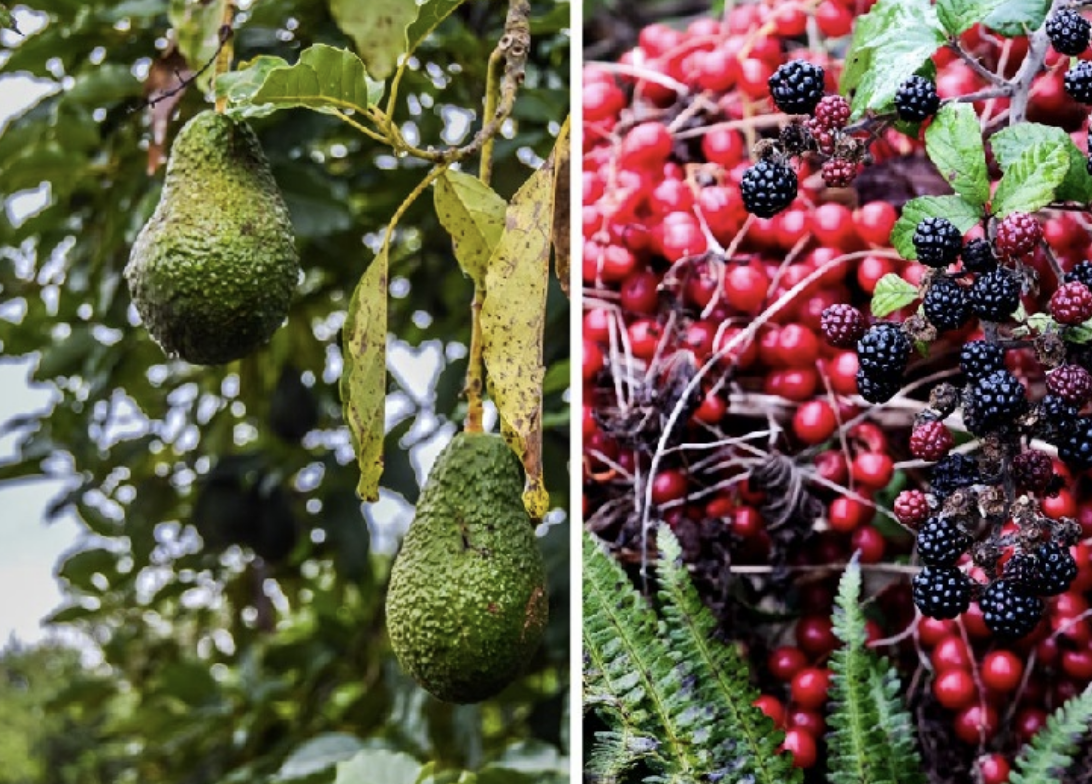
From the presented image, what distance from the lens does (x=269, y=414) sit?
4.68 ft

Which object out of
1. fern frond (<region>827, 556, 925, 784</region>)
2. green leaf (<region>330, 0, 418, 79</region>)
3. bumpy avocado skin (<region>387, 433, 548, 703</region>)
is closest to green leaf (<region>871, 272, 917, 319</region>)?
fern frond (<region>827, 556, 925, 784</region>)

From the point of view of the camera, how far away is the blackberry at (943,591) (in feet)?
1.53

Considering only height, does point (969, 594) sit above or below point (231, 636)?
above

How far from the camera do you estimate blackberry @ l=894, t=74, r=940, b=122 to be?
49 cm

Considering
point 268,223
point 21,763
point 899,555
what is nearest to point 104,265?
point 268,223

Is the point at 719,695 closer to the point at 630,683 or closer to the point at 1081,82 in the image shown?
the point at 630,683

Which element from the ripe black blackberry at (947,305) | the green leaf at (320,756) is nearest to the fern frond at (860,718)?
the ripe black blackberry at (947,305)

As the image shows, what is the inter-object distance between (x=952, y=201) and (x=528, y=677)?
3.18 ft

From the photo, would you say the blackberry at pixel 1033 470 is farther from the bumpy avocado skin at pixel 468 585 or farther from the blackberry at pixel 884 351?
the bumpy avocado skin at pixel 468 585

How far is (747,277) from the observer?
0.60 meters

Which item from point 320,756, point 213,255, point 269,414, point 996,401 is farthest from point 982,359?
point 269,414

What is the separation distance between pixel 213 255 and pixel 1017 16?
1.14 feet

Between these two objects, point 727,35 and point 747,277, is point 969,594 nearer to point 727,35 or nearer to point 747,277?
point 747,277

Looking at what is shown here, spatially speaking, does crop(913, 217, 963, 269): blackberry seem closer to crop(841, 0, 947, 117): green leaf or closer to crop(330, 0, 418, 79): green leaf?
crop(841, 0, 947, 117): green leaf
